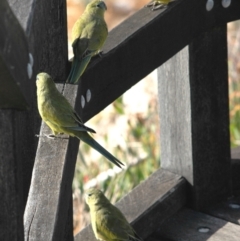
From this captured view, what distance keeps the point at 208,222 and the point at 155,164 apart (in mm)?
1594

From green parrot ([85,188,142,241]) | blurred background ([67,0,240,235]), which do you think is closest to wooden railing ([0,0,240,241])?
green parrot ([85,188,142,241])

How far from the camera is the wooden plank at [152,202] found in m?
3.07

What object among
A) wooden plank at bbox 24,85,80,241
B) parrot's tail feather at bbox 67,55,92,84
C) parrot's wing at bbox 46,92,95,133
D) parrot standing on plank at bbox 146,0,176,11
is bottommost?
wooden plank at bbox 24,85,80,241

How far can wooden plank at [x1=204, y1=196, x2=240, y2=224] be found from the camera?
3.17 m

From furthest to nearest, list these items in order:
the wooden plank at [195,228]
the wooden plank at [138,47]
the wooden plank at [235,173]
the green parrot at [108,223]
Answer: the wooden plank at [235,173], the wooden plank at [195,228], the green parrot at [108,223], the wooden plank at [138,47]

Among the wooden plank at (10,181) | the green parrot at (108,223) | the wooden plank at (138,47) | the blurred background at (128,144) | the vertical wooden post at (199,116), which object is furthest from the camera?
the blurred background at (128,144)

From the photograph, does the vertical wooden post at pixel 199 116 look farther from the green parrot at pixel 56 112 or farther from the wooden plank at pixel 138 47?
the green parrot at pixel 56 112

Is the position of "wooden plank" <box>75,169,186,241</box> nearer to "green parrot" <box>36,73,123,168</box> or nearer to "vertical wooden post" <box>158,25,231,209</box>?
"vertical wooden post" <box>158,25,231,209</box>

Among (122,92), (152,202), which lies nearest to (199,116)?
(152,202)

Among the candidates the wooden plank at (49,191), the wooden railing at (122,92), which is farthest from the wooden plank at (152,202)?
the wooden plank at (49,191)

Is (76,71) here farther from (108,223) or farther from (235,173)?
(235,173)

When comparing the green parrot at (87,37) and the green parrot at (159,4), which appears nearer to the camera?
the green parrot at (87,37)

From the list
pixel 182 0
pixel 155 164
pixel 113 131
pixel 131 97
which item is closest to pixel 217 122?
pixel 182 0

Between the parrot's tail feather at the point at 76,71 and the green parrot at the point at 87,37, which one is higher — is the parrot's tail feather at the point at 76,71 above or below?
below
